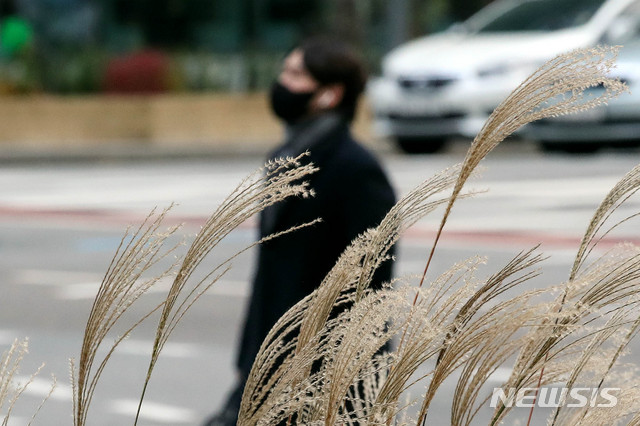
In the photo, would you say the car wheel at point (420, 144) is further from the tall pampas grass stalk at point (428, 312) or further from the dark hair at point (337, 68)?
the tall pampas grass stalk at point (428, 312)

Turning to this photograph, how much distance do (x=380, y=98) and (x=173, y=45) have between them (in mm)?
7856

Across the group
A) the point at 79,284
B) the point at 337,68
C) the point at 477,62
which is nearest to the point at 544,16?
the point at 477,62

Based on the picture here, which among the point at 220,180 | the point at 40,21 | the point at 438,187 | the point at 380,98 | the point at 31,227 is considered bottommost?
the point at 438,187

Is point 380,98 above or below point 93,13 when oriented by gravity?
below

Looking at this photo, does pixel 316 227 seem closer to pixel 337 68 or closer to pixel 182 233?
pixel 337 68

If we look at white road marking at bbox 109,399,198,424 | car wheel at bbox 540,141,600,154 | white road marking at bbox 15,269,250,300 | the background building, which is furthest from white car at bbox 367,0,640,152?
white road marking at bbox 109,399,198,424

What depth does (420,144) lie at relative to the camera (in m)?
19.6

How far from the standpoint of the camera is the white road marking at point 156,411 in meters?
6.05

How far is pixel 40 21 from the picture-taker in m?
24.9

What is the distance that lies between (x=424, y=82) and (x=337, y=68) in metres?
14.4

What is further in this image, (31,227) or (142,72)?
(142,72)

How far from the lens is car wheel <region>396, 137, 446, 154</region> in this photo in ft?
63.7

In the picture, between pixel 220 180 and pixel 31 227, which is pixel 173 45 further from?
pixel 31 227

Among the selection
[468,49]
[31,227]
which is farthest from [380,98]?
[31,227]
